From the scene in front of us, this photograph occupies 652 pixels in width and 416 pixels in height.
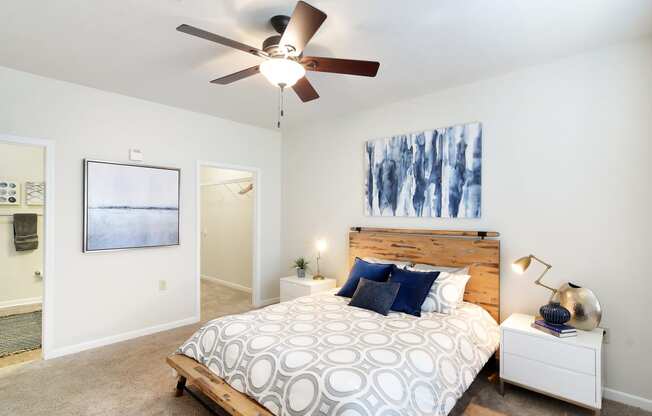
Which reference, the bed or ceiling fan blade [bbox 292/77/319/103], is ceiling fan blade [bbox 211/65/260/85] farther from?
the bed

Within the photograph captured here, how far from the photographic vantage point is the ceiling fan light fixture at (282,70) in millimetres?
2096

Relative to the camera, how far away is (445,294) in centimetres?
283

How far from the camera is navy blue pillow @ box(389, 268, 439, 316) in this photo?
9.09 ft

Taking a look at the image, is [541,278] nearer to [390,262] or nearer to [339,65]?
[390,262]

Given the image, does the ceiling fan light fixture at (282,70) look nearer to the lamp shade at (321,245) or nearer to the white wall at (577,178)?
the white wall at (577,178)

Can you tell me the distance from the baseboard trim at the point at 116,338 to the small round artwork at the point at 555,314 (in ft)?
12.0

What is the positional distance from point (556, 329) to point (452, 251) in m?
1.06

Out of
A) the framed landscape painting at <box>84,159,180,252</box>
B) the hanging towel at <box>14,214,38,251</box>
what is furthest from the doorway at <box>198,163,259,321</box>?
the hanging towel at <box>14,214,38,251</box>

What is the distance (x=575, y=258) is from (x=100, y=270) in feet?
14.0

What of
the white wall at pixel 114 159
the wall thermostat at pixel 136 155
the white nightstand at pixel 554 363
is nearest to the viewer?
the white nightstand at pixel 554 363

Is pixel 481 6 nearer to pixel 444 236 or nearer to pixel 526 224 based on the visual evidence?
pixel 526 224

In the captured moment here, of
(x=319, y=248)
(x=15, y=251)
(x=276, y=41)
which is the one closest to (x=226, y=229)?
(x=319, y=248)

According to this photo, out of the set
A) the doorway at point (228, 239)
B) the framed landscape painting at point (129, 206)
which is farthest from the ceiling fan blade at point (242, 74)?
the doorway at point (228, 239)

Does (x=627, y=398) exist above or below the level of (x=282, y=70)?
below
